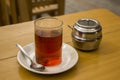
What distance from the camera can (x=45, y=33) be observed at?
0.78m

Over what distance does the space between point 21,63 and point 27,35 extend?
250mm

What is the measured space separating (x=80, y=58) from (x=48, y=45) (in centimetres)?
15

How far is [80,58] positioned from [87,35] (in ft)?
0.30

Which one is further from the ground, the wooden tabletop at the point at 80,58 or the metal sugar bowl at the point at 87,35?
the metal sugar bowl at the point at 87,35

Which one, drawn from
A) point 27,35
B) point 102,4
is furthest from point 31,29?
point 102,4

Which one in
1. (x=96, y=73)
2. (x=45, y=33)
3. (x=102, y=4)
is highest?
(x=45, y=33)

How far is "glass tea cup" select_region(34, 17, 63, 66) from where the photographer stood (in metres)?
0.77

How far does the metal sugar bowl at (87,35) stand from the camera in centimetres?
86

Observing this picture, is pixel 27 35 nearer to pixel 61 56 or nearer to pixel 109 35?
pixel 61 56

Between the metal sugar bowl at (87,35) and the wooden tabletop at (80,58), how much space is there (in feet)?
0.10

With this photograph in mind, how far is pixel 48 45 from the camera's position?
0.77 m

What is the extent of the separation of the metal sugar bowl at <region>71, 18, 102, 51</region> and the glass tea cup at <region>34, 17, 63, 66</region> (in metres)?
0.11

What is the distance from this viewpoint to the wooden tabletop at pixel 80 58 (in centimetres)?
75

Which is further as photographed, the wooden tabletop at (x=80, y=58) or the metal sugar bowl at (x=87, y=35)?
the metal sugar bowl at (x=87, y=35)
